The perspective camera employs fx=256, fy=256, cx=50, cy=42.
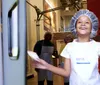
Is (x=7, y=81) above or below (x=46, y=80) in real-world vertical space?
above

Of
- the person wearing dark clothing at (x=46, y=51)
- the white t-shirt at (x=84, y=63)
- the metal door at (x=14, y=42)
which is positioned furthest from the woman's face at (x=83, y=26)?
the person wearing dark clothing at (x=46, y=51)

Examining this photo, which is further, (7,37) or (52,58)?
(52,58)

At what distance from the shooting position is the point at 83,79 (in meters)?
1.49

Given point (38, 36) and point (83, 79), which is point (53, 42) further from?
point (83, 79)

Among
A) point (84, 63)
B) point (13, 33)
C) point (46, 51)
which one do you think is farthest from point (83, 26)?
point (46, 51)

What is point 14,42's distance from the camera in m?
1.20

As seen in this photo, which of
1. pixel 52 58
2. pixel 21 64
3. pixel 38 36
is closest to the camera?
pixel 21 64

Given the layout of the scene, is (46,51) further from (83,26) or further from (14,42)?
(14,42)

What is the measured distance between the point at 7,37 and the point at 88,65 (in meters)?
0.53

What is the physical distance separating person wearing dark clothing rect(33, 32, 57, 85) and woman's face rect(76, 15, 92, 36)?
252 centimetres

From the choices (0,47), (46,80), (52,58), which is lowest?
(46,80)

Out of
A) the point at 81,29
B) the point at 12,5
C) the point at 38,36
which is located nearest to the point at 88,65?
the point at 81,29

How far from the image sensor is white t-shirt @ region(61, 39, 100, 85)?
1489mm

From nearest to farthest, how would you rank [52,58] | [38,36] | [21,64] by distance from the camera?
[21,64]
[52,58]
[38,36]
